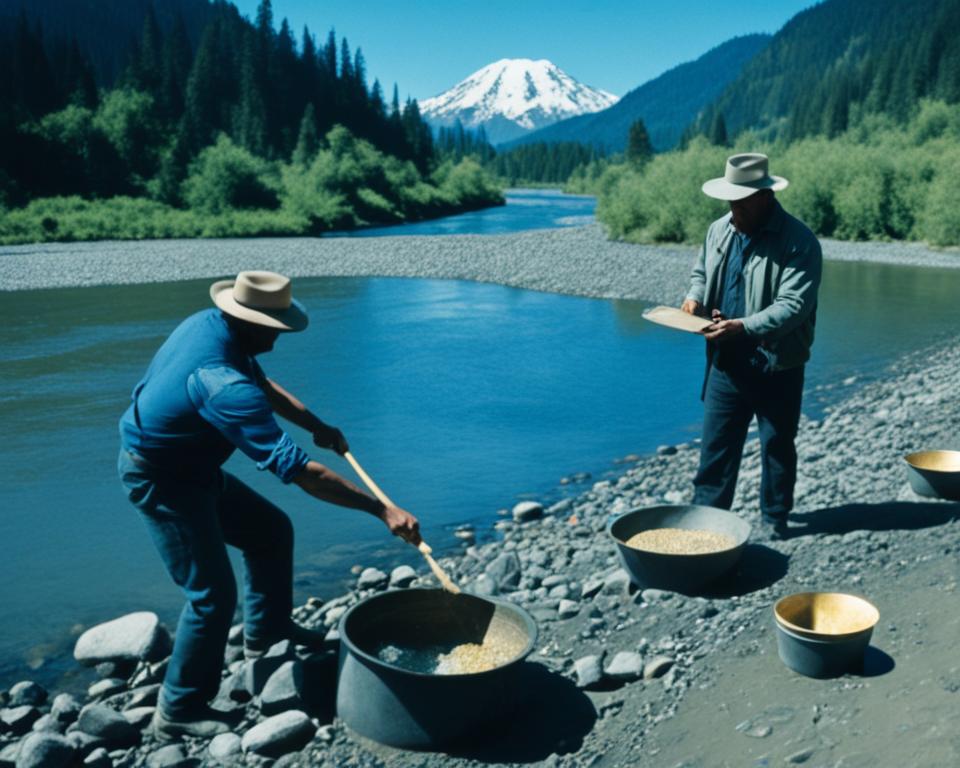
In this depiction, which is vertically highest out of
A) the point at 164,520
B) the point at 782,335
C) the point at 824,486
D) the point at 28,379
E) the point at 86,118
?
the point at 86,118

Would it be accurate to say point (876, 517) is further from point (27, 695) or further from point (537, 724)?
point (27, 695)

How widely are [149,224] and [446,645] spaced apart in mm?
42363

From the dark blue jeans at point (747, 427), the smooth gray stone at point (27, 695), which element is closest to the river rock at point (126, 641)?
the smooth gray stone at point (27, 695)

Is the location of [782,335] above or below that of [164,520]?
above

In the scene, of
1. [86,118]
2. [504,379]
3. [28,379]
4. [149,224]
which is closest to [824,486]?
[504,379]

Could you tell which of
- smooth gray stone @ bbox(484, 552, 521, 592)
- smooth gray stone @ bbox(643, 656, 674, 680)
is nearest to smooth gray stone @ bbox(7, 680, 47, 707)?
smooth gray stone @ bbox(484, 552, 521, 592)

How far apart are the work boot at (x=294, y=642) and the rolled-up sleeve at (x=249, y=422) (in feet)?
4.87

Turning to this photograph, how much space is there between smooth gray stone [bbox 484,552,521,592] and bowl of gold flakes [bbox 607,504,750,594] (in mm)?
838

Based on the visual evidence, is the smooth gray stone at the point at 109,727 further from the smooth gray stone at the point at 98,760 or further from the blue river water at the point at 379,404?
the blue river water at the point at 379,404

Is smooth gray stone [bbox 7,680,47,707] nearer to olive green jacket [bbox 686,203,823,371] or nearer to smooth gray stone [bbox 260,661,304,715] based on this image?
smooth gray stone [bbox 260,661,304,715]

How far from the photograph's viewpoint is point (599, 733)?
371cm

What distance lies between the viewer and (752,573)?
4930mm

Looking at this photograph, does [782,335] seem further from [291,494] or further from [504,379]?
[504,379]

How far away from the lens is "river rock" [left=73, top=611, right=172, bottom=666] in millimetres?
4863
